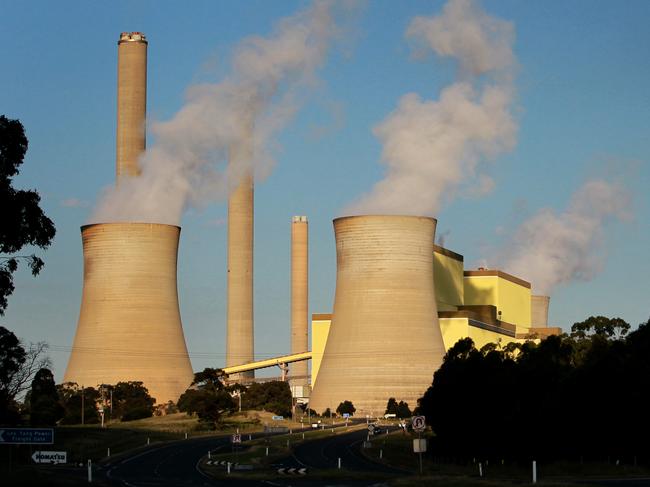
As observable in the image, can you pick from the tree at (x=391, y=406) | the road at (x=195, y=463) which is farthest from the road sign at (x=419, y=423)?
the tree at (x=391, y=406)

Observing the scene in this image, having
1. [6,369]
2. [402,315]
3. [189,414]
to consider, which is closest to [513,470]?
[6,369]

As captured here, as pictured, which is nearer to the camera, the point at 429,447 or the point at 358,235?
the point at 429,447

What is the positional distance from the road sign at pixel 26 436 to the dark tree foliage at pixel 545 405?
852 inches

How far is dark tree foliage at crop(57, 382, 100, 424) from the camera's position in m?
90.6

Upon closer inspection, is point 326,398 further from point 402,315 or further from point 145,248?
point 145,248

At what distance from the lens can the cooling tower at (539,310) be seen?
141m

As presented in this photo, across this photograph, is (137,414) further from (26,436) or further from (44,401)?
(26,436)

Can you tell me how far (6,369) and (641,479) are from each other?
106 ft

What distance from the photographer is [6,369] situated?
58.8 m

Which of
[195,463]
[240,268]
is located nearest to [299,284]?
[240,268]

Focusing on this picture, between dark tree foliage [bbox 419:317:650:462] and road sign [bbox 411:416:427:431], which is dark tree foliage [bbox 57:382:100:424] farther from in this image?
road sign [bbox 411:416:427:431]

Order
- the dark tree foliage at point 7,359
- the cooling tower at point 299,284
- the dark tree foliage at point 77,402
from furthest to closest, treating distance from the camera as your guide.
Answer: the cooling tower at point 299,284
the dark tree foliage at point 77,402
the dark tree foliage at point 7,359

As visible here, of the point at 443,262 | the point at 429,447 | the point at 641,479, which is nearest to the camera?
the point at 641,479

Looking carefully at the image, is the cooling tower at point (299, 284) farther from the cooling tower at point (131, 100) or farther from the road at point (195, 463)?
the road at point (195, 463)
